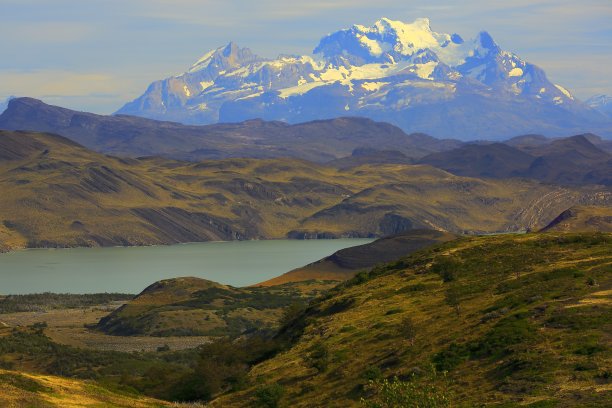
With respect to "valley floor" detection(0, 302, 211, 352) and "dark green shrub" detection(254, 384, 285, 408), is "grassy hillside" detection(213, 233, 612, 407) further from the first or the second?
"valley floor" detection(0, 302, 211, 352)

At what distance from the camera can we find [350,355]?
222ft

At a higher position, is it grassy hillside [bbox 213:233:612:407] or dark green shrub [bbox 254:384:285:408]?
grassy hillside [bbox 213:233:612:407]

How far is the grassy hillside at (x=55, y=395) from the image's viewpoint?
49.9 meters

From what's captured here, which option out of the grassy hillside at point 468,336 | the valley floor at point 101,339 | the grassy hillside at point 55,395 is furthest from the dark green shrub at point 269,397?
the valley floor at point 101,339

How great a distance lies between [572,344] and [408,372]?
354 inches

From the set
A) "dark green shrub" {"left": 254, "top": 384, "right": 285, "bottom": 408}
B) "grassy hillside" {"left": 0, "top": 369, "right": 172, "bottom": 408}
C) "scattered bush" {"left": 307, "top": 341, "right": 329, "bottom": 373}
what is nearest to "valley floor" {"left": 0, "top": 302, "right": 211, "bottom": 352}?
"scattered bush" {"left": 307, "top": 341, "right": 329, "bottom": 373}

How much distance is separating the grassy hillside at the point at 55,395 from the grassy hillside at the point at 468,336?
8.00 metres

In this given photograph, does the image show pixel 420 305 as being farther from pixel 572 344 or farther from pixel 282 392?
pixel 572 344

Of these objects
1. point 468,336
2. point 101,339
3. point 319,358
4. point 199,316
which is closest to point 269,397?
point 319,358

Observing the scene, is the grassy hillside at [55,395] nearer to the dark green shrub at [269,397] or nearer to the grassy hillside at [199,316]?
the dark green shrub at [269,397]

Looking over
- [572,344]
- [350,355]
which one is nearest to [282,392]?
[350,355]

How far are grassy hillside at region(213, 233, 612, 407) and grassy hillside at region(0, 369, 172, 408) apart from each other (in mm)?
7998

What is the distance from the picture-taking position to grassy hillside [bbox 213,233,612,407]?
52.2 meters

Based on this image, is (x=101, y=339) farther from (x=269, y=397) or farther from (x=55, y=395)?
(x=55, y=395)
